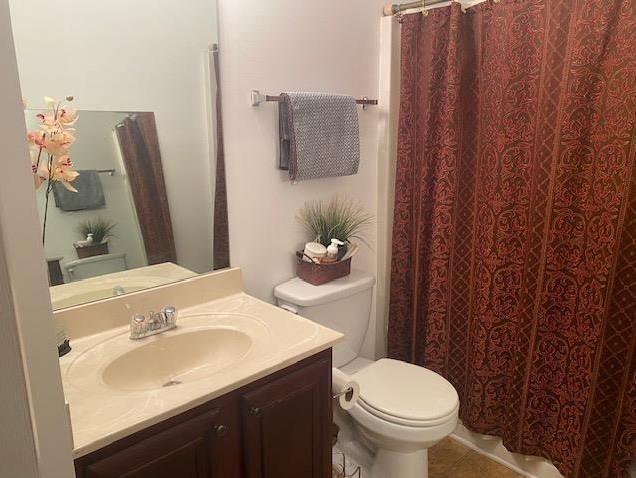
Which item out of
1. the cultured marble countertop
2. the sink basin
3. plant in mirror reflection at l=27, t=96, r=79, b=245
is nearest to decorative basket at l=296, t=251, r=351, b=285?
the cultured marble countertop

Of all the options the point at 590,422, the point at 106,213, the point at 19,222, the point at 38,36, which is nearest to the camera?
the point at 19,222

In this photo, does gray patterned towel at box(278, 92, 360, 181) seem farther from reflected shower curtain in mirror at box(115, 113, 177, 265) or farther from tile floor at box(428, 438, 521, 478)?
tile floor at box(428, 438, 521, 478)

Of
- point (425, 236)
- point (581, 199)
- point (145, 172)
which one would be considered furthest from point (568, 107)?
point (145, 172)

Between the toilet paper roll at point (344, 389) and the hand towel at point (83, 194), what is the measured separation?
87 cm

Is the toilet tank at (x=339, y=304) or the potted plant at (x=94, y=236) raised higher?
the potted plant at (x=94, y=236)

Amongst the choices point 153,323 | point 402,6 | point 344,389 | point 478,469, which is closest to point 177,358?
point 153,323

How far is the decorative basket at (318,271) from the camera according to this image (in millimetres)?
1843

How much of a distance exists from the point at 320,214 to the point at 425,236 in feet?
1.56

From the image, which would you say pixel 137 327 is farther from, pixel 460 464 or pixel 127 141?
pixel 460 464

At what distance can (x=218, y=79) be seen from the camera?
61.7 inches

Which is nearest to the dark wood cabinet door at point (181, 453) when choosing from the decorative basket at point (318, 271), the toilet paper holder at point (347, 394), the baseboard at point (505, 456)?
the toilet paper holder at point (347, 394)

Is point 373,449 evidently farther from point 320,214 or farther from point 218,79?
point 218,79

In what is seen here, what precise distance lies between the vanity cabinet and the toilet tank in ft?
1.42

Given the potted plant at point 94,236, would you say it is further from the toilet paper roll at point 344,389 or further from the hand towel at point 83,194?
the toilet paper roll at point 344,389
